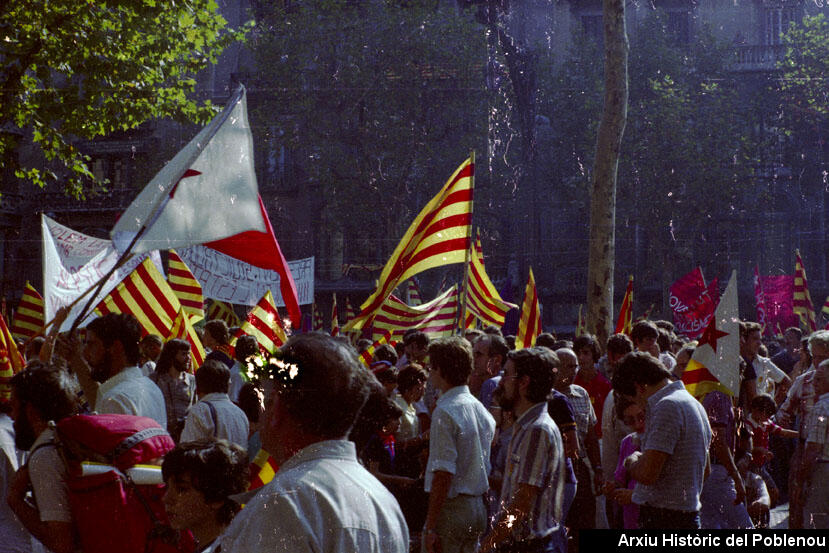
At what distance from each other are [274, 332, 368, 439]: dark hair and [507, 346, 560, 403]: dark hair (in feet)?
7.87

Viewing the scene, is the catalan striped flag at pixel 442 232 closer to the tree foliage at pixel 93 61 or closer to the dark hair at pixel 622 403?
the dark hair at pixel 622 403

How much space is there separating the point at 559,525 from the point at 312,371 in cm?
262

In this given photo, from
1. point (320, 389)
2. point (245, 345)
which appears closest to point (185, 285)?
point (245, 345)

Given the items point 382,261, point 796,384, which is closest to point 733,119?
point 382,261

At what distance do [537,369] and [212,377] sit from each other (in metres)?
1.78

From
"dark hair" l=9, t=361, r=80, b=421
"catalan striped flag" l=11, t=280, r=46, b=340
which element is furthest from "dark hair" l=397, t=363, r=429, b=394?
"catalan striped flag" l=11, t=280, r=46, b=340

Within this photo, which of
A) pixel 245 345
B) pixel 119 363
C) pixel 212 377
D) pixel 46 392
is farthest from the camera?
pixel 245 345

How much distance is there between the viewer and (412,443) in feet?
21.4

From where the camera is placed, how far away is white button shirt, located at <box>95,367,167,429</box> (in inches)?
169

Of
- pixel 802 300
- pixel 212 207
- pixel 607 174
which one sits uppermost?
pixel 607 174

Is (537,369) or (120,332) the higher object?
(120,332)

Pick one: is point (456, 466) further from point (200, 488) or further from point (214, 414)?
point (200, 488)

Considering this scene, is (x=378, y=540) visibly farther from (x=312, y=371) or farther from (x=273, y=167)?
(x=273, y=167)

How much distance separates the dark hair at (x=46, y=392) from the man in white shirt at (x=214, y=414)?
152 centimetres
